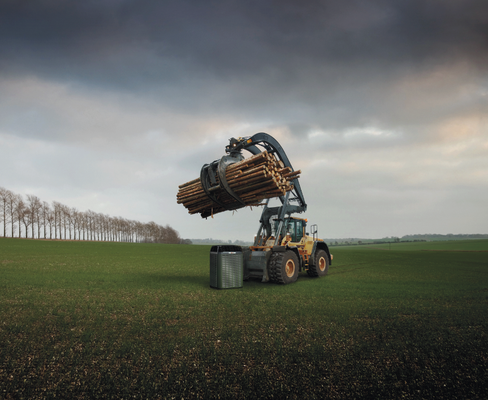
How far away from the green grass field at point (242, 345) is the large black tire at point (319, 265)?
519 centimetres

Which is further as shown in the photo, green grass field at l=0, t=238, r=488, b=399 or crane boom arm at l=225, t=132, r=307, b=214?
crane boom arm at l=225, t=132, r=307, b=214

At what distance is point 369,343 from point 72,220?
90.8 meters

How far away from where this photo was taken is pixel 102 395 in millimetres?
4297

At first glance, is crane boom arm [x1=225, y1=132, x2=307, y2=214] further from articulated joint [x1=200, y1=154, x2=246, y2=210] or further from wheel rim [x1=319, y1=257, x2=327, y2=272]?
wheel rim [x1=319, y1=257, x2=327, y2=272]

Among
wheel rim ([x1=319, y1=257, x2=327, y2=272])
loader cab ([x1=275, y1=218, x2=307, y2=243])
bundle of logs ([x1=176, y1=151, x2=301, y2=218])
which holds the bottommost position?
wheel rim ([x1=319, y1=257, x2=327, y2=272])

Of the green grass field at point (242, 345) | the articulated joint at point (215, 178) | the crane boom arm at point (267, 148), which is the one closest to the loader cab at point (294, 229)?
the crane boom arm at point (267, 148)

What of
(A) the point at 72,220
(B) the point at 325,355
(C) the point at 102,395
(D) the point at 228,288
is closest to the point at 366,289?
(D) the point at 228,288

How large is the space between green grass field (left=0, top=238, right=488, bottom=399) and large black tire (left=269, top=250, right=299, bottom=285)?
2.38m

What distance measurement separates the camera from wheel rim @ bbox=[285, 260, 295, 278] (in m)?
14.2

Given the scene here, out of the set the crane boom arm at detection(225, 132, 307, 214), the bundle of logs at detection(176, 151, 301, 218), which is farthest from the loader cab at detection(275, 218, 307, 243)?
the bundle of logs at detection(176, 151, 301, 218)

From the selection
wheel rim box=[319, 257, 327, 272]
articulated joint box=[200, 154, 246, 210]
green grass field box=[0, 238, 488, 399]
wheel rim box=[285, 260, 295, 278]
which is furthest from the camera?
wheel rim box=[319, 257, 327, 272]

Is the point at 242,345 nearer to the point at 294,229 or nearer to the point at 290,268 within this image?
the point at 290,268

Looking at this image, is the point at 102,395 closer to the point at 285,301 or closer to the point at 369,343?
the point at 369,343

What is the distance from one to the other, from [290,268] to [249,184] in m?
5.65
